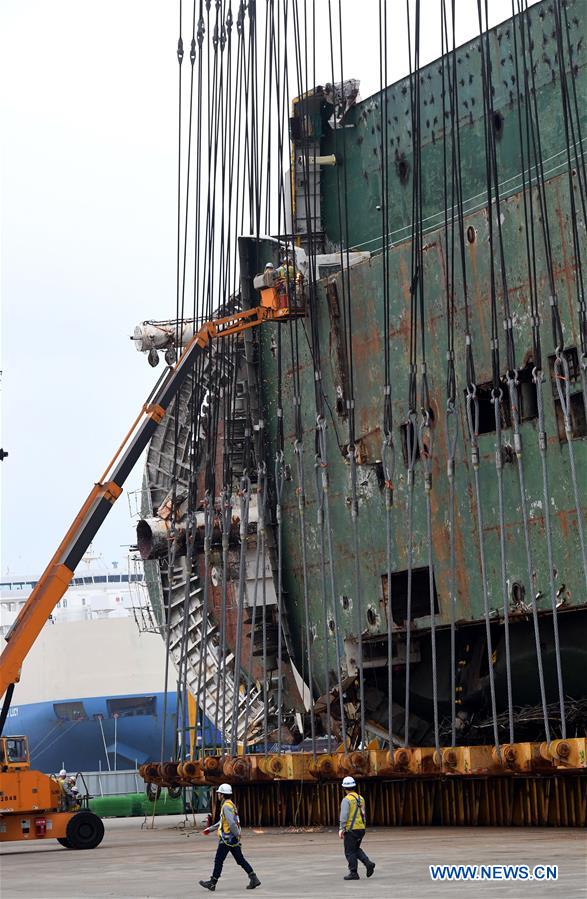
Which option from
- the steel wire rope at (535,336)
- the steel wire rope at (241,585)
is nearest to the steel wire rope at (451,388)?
the steel wire rope at (535,336)

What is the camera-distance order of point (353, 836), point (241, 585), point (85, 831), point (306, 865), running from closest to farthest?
point (353, 836) < point (306, 865) < point (85, 831) < point (241, 585)

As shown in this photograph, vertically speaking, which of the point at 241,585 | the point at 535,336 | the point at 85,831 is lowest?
the point at 85,831

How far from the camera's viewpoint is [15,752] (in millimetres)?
20828

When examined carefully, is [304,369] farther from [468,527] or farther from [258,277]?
[468,527]

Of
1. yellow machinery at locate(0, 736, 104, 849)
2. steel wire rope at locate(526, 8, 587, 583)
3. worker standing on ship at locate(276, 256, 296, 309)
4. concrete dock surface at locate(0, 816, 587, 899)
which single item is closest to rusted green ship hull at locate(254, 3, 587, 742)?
steel wire rope at locate(526, 8, 587, 583)

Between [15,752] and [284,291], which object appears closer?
[15,752]

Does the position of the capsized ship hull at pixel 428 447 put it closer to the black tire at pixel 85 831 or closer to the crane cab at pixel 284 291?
the crane cab at pixel 284 291

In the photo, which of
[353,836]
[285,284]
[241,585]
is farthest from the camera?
[285,284]

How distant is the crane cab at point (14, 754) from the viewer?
20.6 metres

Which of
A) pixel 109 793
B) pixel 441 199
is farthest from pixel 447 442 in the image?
pixel 109 793

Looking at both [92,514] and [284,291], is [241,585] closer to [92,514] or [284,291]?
[92,514]

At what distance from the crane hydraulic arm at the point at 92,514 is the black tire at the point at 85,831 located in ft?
6.04

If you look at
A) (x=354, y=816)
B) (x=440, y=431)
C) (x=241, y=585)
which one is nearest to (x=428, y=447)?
(x=440, y=431)

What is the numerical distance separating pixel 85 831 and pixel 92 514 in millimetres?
4664
